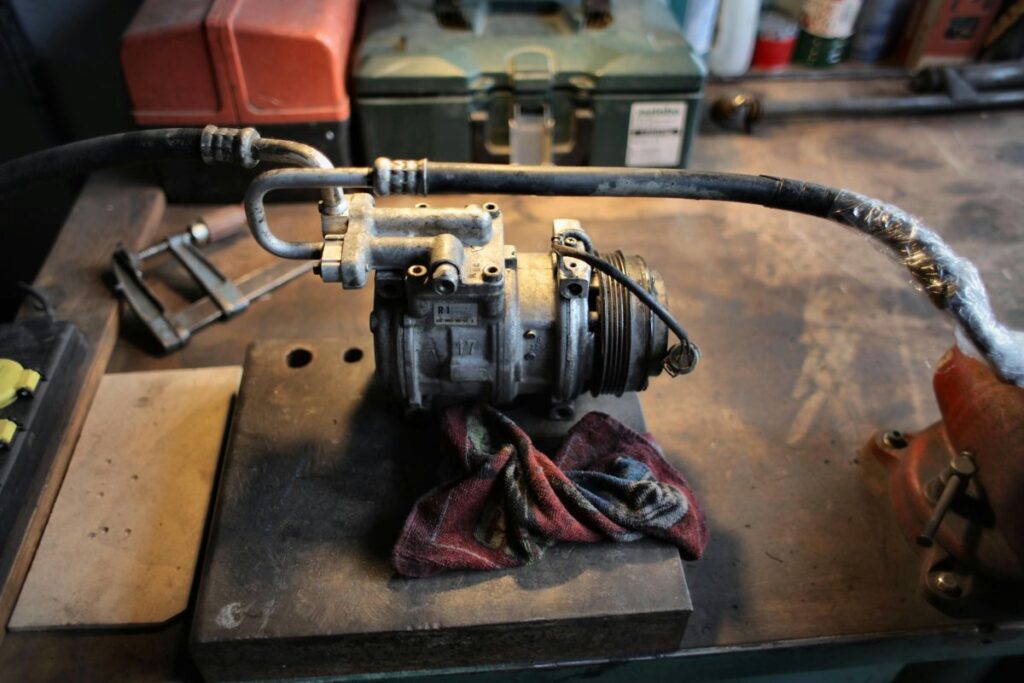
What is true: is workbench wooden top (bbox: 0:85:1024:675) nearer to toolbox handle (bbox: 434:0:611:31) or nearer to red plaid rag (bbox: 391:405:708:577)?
red plaid rag (bbox: 391:405:708:577)

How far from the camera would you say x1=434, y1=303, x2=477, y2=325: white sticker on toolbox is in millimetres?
868

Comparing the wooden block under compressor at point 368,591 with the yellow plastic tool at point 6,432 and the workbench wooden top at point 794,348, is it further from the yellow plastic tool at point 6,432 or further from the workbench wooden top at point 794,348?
the yellow plastic tool at point 6,432

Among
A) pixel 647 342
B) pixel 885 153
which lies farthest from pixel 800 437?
pixel 885 153

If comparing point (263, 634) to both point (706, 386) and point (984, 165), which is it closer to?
point (706, 386)

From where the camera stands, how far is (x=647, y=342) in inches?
36.1

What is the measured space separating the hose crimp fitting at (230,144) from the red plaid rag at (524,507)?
1.28ft

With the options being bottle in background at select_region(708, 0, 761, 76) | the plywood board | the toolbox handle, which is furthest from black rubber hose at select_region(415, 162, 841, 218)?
bottle in background at select_region(708, 0, 761, 76)

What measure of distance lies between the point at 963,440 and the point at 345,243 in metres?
0.78

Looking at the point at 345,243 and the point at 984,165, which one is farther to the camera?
the point at 984,165

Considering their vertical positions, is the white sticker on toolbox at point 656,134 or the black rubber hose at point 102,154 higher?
the black rubber hose at point 102,154

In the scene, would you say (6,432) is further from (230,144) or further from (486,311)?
(486,311)

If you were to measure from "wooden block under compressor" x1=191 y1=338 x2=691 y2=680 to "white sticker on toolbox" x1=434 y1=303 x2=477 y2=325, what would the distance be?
199 mm

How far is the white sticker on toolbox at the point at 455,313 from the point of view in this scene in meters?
0.87

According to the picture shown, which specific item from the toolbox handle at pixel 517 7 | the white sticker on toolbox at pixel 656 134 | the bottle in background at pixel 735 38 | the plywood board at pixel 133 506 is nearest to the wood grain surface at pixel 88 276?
the plywood board at pixel 133 506
